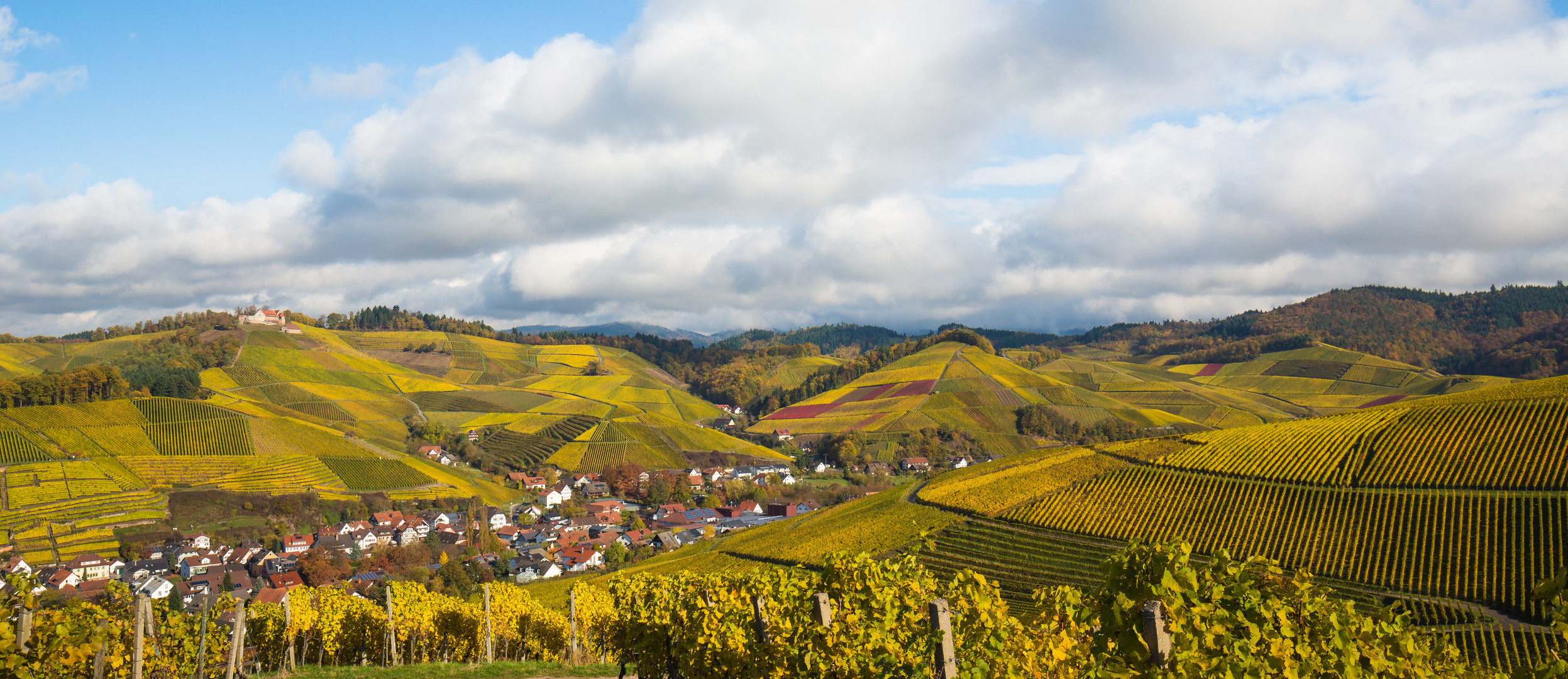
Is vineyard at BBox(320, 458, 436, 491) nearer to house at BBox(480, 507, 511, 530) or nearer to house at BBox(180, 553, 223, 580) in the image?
house at BBox(480, 507, 511, 530)

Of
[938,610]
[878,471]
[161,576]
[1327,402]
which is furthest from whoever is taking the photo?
[1327,402]

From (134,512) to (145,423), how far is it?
1327 inches

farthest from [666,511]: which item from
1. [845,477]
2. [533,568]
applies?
[845,477]

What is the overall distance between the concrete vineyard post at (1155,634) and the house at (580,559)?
70.3 metres

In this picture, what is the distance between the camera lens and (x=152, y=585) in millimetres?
54438

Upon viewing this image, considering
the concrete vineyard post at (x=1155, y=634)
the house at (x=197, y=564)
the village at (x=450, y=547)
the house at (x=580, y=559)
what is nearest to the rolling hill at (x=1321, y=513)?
the house at (x=580, y=559)

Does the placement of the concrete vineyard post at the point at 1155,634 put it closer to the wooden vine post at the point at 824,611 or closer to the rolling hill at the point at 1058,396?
the wooden vine post at the point at 824,611

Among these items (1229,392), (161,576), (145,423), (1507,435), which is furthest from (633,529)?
(1229,392)

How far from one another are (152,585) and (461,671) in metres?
53.8

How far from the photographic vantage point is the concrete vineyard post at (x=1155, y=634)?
557 centimetres

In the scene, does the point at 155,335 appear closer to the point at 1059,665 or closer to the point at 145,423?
the point at 145,423

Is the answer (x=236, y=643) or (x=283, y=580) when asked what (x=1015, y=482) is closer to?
(x=236, y=643)

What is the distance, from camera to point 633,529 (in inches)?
3344

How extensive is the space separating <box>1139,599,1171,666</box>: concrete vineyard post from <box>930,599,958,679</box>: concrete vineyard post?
1.83m
